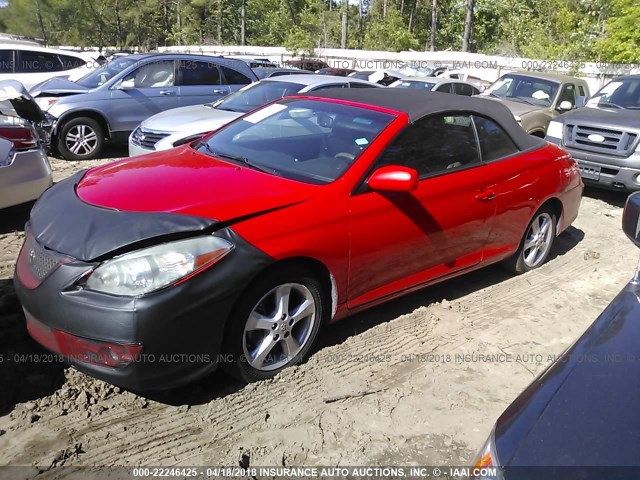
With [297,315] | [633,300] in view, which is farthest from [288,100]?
[633,300]

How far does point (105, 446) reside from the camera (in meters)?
2.76

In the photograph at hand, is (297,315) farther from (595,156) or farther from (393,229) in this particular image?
(595,156)

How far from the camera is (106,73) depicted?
10453mm

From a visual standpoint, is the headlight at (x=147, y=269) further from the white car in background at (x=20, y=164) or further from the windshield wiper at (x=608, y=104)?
the windshield wiper at (x=608, y=104)

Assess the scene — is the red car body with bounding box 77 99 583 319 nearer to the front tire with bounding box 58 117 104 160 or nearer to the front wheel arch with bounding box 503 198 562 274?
the front wheel arch with bounding box 503 198 562 274

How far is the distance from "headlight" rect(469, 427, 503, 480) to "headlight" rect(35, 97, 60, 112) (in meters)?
9.06

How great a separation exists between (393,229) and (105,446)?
2.06 meters

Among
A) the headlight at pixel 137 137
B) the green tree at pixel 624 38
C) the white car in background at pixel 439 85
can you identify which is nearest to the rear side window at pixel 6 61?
the headlight at pixel 137 137

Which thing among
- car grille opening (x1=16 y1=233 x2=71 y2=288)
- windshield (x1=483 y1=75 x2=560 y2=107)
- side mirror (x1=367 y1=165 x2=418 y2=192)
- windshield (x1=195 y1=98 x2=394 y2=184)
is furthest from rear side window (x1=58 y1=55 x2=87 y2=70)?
side mirror (x1=367 y1=165 x2=418 y2=192)

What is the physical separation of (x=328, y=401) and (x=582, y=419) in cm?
169

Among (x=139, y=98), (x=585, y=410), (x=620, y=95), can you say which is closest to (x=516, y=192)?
(x=585, y=410)

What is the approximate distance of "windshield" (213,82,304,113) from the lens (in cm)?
858

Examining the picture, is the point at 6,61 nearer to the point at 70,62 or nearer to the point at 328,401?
the point at 70,62

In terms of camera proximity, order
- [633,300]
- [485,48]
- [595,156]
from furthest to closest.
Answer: [485,48]
[595,156]
[633,300]
